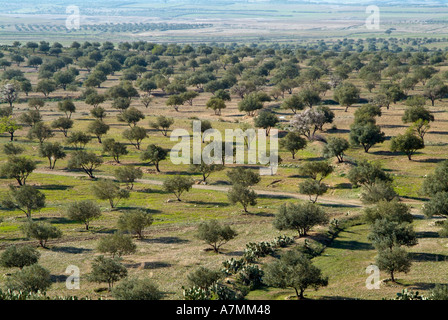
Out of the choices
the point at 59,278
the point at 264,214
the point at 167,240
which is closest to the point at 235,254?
the point at 167,240

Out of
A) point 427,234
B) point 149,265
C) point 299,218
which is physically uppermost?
point 299,218

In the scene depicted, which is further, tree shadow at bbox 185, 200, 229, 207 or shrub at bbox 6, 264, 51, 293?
tree shadow at bbox 185, 200, 229, 207

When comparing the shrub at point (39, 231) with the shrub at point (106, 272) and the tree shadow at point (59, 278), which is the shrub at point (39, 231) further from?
the shrub at point (106, 272)

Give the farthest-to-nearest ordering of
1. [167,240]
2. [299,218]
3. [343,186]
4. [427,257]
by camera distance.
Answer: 1. [343,186]
2. [167,240]
3. [299,218]
4. [427,257]

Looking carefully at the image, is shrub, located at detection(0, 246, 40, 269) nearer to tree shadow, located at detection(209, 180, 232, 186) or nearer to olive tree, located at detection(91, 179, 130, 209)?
olive tree, located at detection(91, 179, 130, 209)

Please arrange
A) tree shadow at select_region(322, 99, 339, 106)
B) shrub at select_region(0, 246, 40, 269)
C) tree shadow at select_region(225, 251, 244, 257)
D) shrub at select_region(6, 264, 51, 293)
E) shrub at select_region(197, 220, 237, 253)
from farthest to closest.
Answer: tree shadow at select_region(322, 99, 339, 106) < tree shadow at select_region(225, 251, 244, 257) < shrub at select_region(197, 220, 237, 253) < shrub at select_region(0, 246, 40, 269) < shrub at select_region(6, 264, 51, 293)

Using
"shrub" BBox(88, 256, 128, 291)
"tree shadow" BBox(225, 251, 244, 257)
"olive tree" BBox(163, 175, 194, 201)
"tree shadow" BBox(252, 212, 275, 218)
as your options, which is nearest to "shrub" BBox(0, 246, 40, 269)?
"shrub" BBox(88, 256, 128, 291)

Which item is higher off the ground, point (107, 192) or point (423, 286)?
point (107, 192)

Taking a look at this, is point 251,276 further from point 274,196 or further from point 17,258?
point 274,196

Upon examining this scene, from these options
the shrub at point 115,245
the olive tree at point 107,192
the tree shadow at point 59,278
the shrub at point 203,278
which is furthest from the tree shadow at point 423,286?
the olive tree at point 107,192

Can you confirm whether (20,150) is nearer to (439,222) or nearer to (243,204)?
(243,204)

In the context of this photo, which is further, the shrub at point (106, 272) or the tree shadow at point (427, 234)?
the tree shadow at point (427, 234)

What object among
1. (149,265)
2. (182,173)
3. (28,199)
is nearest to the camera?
(149,265)
